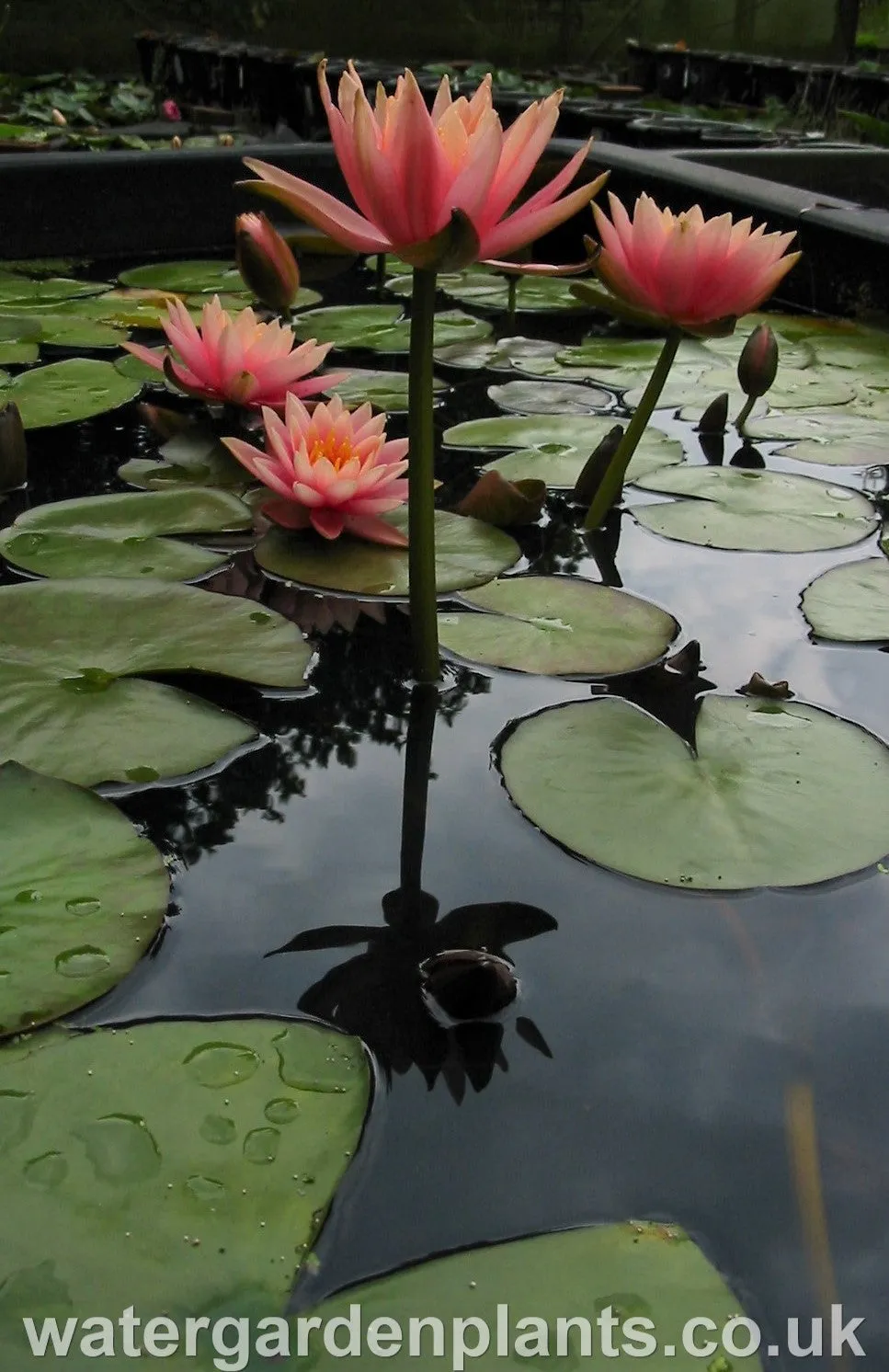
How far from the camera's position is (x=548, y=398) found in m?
1.86

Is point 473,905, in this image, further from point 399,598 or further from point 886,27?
point 886,27

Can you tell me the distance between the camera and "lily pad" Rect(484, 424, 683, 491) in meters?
1.51

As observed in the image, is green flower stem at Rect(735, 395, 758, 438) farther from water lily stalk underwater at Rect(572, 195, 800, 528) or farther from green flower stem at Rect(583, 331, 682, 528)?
water lily stalk underwater at Rect(572, 195, 800, 528)

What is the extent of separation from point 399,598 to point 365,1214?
0.72 metres

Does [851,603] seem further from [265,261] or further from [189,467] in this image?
[265,261]

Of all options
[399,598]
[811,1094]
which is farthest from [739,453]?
[811,1094]

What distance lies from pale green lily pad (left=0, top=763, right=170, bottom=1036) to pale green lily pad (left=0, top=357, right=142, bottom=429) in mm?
1033

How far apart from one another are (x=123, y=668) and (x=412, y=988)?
44 centimetres

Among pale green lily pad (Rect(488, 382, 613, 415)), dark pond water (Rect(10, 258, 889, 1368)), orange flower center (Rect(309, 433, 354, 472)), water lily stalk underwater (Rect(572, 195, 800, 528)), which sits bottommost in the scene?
dark pond water (Rect(10, 258, 889, 1368))

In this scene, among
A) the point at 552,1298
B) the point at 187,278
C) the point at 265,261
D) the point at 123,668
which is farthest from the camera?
the point at 187,278

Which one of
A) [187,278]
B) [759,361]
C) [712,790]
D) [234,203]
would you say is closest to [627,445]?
[759,361]

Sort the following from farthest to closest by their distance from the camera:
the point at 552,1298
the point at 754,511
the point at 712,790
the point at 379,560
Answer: the point at 754,511 < the point at 379,560 < the point at 712,790 < the point at 552,1298

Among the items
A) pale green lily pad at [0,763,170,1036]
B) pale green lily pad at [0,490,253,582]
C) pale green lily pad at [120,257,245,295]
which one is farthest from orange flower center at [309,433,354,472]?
pale green lily pad at [120,257,245,295]

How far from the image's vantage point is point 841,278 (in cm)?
229
